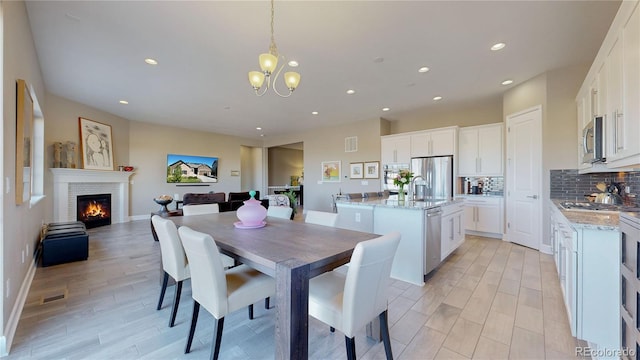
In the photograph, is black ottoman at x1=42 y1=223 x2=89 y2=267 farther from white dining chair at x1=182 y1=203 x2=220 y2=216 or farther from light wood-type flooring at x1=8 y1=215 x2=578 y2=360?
white dining chair at x1=182 y1=203 x2=220 y2=216

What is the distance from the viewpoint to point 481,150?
4.98 meters

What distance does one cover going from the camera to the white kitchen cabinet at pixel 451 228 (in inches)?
122

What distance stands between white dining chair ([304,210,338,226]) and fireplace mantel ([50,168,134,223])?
228 inches

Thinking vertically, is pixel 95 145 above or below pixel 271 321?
above

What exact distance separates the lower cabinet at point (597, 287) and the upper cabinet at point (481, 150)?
12.0 feet

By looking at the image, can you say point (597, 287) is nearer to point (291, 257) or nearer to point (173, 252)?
point (291, 257)

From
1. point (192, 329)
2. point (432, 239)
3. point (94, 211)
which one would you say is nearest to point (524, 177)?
point (432, 239)

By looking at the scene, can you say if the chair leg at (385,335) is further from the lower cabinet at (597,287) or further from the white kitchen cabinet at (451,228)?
the white kitchen cabinet at (451,228)

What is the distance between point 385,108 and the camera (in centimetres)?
571

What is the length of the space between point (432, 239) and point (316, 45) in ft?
8.83

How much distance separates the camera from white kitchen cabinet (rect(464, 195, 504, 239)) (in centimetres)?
464

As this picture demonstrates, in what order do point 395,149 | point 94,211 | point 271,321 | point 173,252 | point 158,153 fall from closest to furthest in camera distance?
point 173,252
point 271,321
point 94,211
point 395,149
point 158,153

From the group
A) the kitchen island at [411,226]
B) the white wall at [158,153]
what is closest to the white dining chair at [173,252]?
the kitchen island at [411,226]

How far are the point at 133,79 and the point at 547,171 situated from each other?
262 inches
